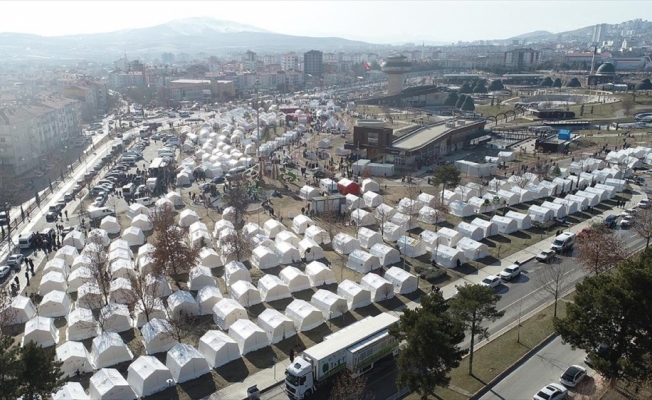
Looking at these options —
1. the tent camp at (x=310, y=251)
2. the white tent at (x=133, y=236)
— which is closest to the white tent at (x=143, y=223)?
the white tent at (x=133, y=236)

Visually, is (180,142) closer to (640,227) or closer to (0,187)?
(0,187)

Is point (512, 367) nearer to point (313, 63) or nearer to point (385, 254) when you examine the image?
point (385, 254)

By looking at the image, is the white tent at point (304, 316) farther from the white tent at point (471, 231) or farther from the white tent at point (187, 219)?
the white tent at point (187, 219)

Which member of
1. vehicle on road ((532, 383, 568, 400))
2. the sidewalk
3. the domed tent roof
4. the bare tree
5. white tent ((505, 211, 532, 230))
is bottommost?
the sidewalk

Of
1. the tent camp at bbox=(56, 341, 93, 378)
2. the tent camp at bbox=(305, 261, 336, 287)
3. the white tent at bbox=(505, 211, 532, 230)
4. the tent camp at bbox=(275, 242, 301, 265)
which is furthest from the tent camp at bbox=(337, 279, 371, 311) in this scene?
the white tent at bbox=(505, 211, 532, 230)

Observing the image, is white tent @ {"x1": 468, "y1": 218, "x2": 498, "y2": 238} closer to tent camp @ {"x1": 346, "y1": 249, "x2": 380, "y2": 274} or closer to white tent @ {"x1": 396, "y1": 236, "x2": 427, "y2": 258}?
white tent @ {"x1": 396, "y1": 236, "x2": 427, "y2": 258}

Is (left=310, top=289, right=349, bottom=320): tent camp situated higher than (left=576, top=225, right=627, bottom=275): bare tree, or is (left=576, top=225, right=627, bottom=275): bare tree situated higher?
(left=576, top=225, right=627, bottom=275): bare tree

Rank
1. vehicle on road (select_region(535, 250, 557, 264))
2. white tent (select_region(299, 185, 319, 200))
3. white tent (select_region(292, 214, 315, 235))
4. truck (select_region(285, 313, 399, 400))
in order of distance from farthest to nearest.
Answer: white tent (select_region(299, 185, 319, 200))
white tent (select_region(292, 214, 315, 235))
vehicle on road (select_region(535, 250, 557, 264))
truck (select_region(285, 313, 399, 400))
